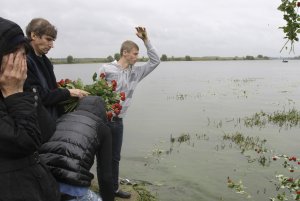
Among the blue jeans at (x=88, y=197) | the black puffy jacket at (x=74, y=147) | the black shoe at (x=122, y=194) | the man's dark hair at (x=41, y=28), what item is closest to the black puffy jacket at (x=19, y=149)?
the black puffy jacket at (x=74, y=147)

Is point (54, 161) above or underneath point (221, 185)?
above

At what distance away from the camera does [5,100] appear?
2.15m

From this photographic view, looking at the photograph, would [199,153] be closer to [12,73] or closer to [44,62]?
[44,62]

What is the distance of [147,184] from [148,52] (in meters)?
3.53

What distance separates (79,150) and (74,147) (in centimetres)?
4

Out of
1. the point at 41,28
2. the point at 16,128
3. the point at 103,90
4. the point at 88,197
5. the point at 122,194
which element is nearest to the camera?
the point at 16,128

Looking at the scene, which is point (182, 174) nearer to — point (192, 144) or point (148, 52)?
point (192, 144)

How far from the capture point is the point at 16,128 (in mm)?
2088

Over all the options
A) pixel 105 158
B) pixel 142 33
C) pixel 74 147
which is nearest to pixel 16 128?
pixel 74 147

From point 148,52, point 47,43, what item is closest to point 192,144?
point 148,52

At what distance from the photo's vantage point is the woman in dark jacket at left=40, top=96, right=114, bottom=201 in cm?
258

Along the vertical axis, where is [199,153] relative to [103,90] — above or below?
below

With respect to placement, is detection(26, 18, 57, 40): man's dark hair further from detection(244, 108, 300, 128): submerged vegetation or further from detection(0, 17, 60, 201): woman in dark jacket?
detection(244, 108, 300, 128): submerged vegetation

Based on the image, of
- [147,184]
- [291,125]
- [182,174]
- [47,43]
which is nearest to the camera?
[47,43]
